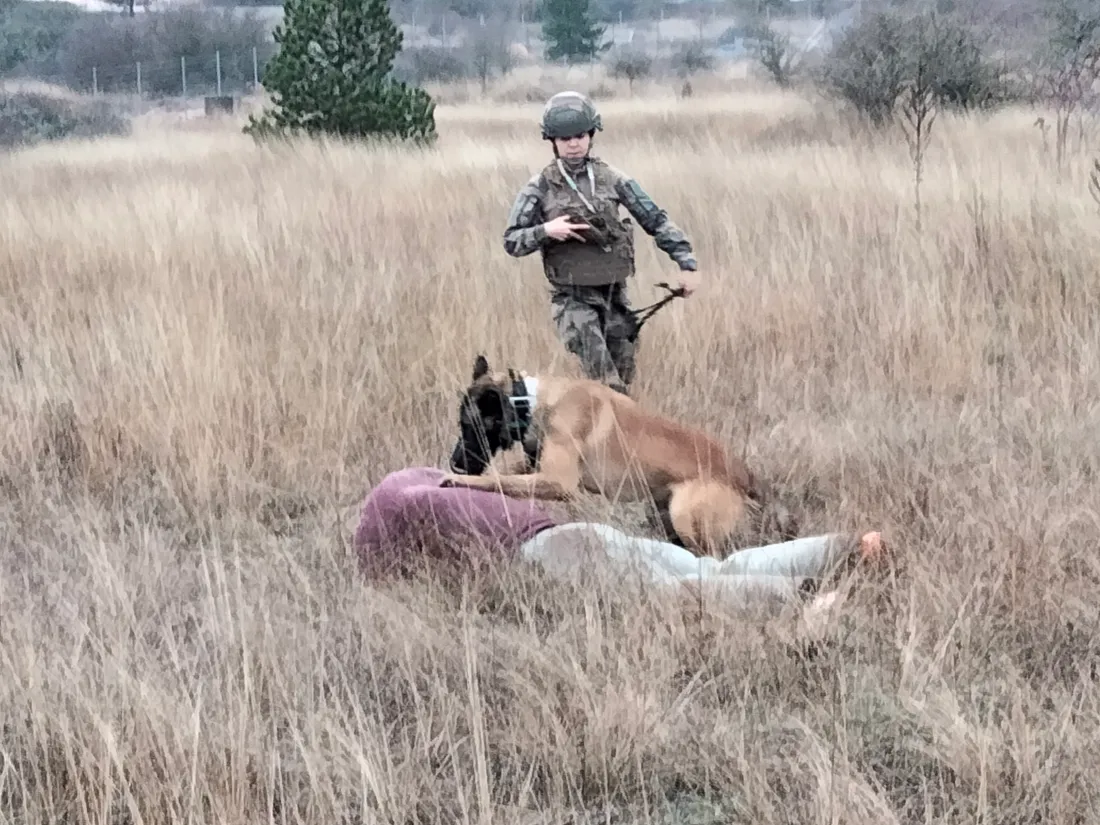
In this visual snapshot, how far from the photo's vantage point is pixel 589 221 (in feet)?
15.5

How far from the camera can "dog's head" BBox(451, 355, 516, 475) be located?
3.68m

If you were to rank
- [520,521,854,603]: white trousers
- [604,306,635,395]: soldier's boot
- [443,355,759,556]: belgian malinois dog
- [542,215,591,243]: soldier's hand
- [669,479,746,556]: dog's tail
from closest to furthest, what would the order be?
[520,521,854,603]: white trousers → [669,479,746,556]: dog's tail → [443,355,759,556]: belgian malinois dog → [542,215,591,243]: soldier's hand → [604,306,635,395]: soldier's boot

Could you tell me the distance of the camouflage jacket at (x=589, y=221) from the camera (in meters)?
4.73

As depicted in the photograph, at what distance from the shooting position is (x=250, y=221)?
813cm

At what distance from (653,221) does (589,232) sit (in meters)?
0.30

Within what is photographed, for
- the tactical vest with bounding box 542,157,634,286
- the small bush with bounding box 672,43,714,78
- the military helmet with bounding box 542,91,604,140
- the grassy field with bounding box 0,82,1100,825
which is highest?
the small bush with bounding box 672,43,714,78

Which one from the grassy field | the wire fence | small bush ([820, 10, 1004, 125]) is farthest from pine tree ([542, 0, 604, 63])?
the grassy field

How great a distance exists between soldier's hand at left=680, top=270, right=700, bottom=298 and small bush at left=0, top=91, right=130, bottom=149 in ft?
64.4

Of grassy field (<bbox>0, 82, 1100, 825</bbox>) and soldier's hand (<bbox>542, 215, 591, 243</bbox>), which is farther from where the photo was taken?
soldier's hand (<bbox>542, 215, 591, 243</bbox>)

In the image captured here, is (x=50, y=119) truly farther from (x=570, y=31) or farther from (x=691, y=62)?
Answer: (x=570, y=31)

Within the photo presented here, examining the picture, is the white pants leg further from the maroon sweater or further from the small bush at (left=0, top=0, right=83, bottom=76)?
the small bush at (left=0, top=0, right=83, bottom=76)

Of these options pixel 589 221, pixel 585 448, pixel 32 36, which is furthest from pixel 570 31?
pixel 585 448

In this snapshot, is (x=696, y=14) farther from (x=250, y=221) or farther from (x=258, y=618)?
(x=258, y=618)

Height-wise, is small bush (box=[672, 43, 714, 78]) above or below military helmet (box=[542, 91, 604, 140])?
above
